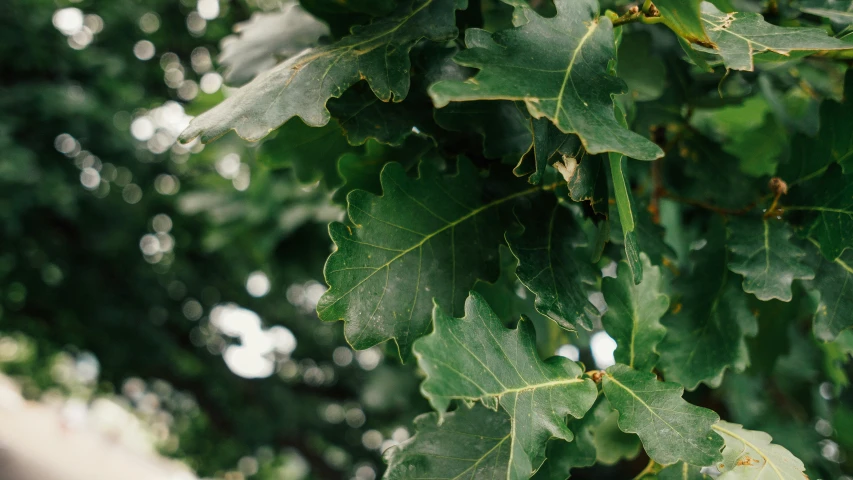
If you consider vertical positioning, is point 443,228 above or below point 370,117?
below

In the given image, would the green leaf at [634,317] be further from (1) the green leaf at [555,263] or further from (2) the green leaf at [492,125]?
(2) the green leaf at [492,125]

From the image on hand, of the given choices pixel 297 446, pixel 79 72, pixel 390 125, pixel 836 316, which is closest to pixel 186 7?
pixel 79 72

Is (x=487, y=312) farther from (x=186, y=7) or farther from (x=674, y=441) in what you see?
(x=186, y=7)

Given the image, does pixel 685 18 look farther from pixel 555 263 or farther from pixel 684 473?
pixel 684 473

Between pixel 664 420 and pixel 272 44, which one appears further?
pixel 272 44

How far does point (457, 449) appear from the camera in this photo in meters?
0.67

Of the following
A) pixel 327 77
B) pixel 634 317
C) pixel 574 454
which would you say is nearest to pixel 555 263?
pixel 634 317

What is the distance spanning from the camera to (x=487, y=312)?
64cm

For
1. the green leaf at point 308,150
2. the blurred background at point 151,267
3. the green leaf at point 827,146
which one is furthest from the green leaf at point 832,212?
the blurred background at point 151,267

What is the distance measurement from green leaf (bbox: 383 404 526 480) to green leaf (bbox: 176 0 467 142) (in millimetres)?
355

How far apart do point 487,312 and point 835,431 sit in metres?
1.32

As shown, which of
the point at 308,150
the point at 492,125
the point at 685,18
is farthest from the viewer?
the point at 308,150

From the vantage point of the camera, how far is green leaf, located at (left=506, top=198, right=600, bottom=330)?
2.25 ft

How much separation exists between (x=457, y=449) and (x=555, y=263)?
0.79 feet
